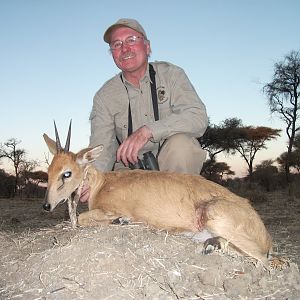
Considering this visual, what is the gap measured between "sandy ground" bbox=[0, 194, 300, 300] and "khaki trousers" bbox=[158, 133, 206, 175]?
1316 mm

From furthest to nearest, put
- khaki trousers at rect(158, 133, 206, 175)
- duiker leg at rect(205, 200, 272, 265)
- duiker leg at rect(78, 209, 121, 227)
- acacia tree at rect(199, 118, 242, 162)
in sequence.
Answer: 1. acacia tree at rect(199, 118, 242, 162)
2. khaki trousers at rect(158, 133, 206, 175)
3. duiker leg at rect(78, 209, 121, 227)
4. duiker leg at rect(205, 200, 272, 265)

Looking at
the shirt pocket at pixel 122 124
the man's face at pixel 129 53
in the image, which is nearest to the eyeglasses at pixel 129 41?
the man's face at pixel 129 53

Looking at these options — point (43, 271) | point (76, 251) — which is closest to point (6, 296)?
point (43, 271)

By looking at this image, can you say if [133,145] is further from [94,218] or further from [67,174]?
[94,218]

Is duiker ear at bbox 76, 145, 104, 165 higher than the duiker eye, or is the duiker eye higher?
duiker ear at bbox 76, 145, 104, 165

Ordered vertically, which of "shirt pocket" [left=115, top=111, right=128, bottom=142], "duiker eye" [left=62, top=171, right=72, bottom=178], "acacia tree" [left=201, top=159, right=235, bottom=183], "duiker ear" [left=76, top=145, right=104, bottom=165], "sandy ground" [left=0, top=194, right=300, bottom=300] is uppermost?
"shirt pocket" [left=115, top=111, right=128, bottom=142]

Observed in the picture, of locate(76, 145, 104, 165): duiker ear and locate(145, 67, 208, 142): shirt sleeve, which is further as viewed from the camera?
locate(145, 67, 208, 142): shirt sleeve

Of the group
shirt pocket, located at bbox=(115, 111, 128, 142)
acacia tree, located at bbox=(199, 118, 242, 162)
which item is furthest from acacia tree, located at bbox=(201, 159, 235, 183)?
shirt pocket, located at bbox=(115, 111, 128, 142)

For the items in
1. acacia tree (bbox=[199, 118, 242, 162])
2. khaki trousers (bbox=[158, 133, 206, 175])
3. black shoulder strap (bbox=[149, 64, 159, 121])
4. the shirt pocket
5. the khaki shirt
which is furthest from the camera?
acacia tree (bbox=[199, 118, 242, 162])

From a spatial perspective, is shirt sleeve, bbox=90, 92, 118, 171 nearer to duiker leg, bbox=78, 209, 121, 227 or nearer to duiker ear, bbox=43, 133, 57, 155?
duiker ear, bbox=43, 133, 57, 155

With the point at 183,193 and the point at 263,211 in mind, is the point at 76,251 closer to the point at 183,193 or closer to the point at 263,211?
the point at 183,193

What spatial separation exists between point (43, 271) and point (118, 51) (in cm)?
320

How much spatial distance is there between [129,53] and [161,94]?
67 centimetres

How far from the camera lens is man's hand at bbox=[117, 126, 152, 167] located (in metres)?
4.83
